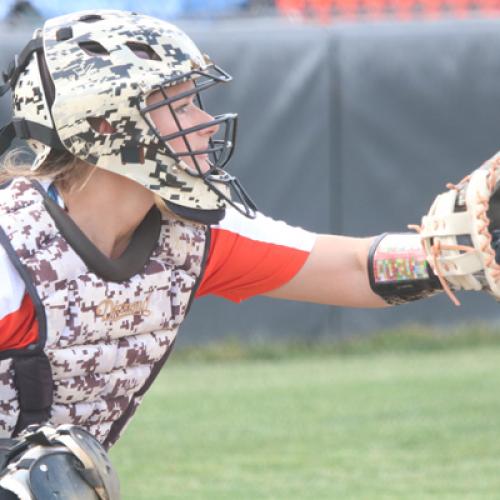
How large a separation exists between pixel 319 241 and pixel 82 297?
90 centimetres

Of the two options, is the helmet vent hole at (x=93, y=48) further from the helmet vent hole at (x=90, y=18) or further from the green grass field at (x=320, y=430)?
the green grass field at (x=320, y=430)

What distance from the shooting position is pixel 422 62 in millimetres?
11016

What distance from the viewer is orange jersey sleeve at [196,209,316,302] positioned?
4.33 m

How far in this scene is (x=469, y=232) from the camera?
3.95 m

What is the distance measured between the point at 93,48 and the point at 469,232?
1193 millimetres

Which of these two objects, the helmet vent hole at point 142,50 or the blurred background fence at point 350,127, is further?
the blurred background fence at point 350,127

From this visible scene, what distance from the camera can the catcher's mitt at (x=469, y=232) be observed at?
3.93 meters

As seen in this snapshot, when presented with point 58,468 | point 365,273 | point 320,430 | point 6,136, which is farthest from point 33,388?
point 320,430

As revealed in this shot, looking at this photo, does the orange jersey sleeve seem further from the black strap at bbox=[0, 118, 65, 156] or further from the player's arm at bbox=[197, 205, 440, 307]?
the black strap at bbox=[0, 118, 65, 156]

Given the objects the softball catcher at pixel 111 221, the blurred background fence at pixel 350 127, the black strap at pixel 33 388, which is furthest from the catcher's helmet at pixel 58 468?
the blurred background fence at pixel 350 127

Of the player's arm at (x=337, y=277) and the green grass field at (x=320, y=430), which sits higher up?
the player's arm at (x=337, y=277)

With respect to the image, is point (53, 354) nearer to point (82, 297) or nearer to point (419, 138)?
point (82, 297)

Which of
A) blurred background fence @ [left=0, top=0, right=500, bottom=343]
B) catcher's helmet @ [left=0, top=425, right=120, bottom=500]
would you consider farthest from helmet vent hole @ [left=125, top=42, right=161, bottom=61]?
blurred background fence @ [left=0, top=0, right=500, bottom=343]

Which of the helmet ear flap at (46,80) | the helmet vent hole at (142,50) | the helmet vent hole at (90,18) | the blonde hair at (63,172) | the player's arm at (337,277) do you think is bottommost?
the player's arm at (337,277)
